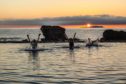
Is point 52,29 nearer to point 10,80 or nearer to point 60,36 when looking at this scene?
point 60,36

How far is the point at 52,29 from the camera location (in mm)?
122875

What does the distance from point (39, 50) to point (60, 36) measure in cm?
5399

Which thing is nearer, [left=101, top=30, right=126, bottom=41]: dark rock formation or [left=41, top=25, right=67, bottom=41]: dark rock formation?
[left=101, top=30, right=126, bottom=41]: dark rock formation

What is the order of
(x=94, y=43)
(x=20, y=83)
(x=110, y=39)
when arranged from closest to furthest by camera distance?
(x=20, y=83) → (x=94, y=43) → (x=110, y=39)

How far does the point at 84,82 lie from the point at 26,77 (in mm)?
5270

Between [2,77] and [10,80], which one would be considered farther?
[2,77]

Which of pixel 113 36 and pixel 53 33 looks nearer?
pixel 113 36

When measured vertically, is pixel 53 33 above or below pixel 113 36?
above

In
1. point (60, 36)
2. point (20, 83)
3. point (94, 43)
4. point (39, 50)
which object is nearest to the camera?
point (20, 83)

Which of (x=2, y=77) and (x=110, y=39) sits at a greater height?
(x=2, y=77)

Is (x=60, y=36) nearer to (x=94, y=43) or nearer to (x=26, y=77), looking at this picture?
(x=94, y=43)

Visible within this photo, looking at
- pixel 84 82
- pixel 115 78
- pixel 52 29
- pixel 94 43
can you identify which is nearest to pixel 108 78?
pixel 115 78

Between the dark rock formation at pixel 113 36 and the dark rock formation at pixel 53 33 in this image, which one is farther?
the dark rock formation at pixel 53 33

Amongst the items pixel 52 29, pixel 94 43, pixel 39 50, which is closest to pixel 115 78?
pixel 39 50
